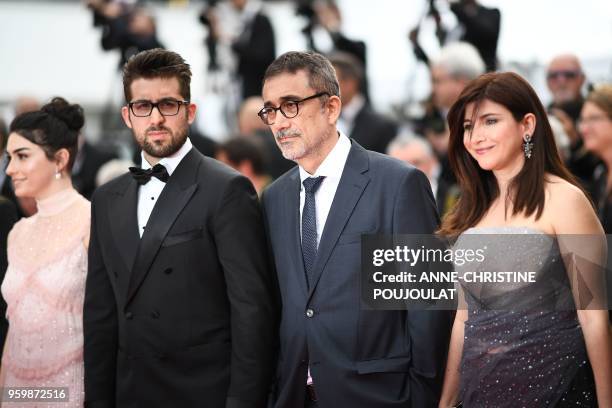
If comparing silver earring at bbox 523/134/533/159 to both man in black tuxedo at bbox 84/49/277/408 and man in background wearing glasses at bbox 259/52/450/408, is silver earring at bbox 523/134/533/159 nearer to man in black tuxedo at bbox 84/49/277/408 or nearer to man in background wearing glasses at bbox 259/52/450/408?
man in background wearing glasses at bbox 259/52/450/408

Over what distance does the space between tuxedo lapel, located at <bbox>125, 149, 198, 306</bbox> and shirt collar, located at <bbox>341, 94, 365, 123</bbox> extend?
8.65 ft

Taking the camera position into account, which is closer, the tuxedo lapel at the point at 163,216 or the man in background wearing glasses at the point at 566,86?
the tuxedo lapel at the point at 163,216

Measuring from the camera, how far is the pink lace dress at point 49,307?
394 centimetres

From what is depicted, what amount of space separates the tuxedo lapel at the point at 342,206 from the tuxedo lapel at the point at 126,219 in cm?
73

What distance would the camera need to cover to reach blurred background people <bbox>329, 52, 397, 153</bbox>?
614 centimetres

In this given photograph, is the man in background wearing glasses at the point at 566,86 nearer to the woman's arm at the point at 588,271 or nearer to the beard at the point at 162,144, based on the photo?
the woman's arm at the point at 588,271

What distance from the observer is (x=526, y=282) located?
3.21 m

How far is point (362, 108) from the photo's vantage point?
6211mm

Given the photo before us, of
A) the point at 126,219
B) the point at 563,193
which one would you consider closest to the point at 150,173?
the point at 126,219

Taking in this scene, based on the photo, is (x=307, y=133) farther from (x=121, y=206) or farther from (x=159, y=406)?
(x=159, y=406)

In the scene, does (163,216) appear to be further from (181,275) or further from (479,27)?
(479,27)

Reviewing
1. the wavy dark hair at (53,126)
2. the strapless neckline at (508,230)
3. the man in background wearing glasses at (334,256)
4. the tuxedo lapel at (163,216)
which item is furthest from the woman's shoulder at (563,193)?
the wavy dark hair at (53,126)

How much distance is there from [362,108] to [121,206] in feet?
9.17

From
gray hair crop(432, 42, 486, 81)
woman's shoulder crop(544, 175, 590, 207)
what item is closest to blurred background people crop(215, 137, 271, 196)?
gray hair crop(432, 42, 486, 81)
